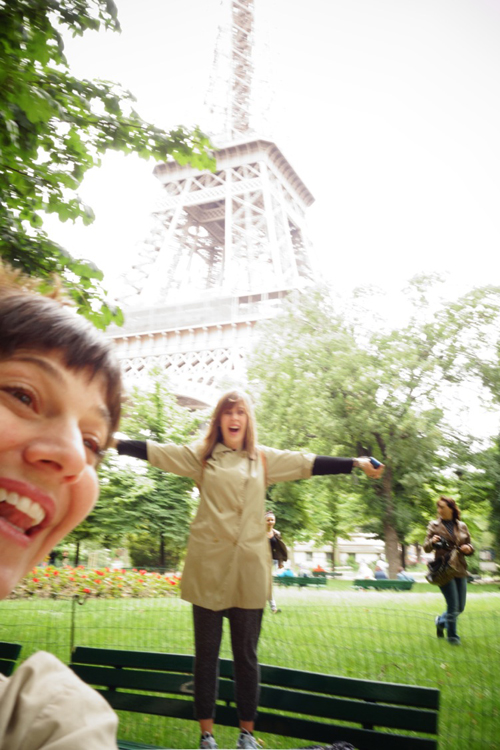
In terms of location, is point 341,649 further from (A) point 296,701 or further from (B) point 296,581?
(B) point 296,581

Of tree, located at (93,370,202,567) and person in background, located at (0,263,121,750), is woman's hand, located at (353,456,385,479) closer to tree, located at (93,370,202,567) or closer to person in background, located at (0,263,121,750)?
person in background, located at (0,263,121,750)

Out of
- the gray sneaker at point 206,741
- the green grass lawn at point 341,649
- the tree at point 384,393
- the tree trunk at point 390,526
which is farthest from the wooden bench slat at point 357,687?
the tree trunk at point 390,526

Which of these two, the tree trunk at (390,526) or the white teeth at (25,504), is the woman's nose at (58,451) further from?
the tree trunk at (390,526)

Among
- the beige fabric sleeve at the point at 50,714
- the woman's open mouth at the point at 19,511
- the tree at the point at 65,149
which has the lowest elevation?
the beige fabric sleeve at the point at 50,714

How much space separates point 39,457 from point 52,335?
239 mm

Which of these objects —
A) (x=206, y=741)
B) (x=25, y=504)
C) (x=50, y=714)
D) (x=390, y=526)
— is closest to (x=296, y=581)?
(x=390, y=526)

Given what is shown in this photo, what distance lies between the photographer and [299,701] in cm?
279

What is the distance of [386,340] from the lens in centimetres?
1795

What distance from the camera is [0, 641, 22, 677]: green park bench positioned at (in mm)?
3471

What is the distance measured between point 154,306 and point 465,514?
19.4 metres

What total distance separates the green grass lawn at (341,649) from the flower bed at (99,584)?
2.04 m

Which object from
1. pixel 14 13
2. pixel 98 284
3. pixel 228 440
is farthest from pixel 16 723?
pixel 98 284

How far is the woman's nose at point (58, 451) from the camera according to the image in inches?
34.0

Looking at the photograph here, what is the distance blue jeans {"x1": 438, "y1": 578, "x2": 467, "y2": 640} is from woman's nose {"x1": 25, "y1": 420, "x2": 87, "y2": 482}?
237 inches
